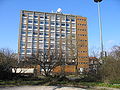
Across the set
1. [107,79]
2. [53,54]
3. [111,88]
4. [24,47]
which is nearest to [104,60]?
[107,79]

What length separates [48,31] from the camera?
9656 centimetres

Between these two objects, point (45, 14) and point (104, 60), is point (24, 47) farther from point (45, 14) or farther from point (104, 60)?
point (104, 60)

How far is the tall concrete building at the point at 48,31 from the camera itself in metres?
92.1

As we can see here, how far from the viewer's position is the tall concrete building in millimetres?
92125

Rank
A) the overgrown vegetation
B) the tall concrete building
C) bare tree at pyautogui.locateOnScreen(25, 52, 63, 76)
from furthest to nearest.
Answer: the tall concrete building < bare tree at pyautogui.locateOnScreen(25, 52, 63, 76) < the overgrown vegetation

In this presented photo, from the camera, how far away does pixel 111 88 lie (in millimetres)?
18812

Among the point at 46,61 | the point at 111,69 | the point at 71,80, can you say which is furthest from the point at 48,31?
the point at 111,69

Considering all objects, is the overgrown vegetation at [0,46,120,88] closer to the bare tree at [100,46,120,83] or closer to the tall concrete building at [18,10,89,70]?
the bare tree at [100,46,120,83]

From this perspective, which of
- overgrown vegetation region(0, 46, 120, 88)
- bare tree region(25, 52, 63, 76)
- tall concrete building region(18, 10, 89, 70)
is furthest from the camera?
tall concrete building region(18, 10, 89, 70)

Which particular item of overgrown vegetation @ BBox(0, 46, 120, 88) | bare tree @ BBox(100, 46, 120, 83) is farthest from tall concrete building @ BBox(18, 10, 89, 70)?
bare tree @ BBox(100, 46, 120, 83)

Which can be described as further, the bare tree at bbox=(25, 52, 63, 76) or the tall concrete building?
the tall concrete building

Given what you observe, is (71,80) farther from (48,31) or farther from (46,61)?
(48,31)

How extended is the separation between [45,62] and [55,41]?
66317mm

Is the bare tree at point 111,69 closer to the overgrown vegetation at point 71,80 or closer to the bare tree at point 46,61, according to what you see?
the overgrown vegetation at point 71,80
